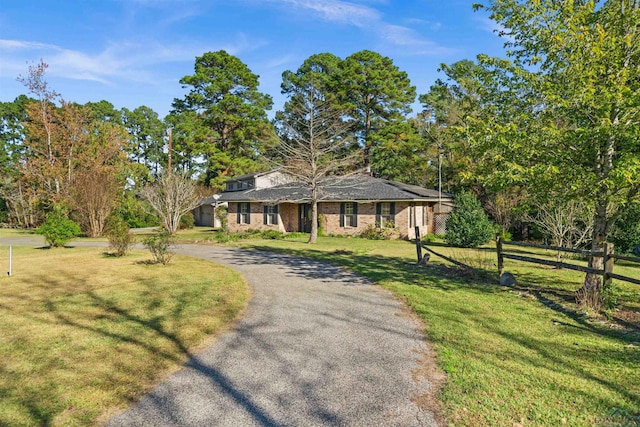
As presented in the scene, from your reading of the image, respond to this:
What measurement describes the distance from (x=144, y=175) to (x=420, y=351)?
47.9 metres

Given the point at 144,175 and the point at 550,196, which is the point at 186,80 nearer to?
the point at 144,175

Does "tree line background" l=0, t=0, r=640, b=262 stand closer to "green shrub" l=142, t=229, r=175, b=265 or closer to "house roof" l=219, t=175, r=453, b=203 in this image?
"house roof" l=219, t=175, r=453, b=203

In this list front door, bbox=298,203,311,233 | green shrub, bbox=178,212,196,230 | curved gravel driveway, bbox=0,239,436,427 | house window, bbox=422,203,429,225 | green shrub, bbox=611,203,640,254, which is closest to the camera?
curved gravel driveway, bbox=0,239,436,427

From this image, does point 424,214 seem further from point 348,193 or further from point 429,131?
point 429,131

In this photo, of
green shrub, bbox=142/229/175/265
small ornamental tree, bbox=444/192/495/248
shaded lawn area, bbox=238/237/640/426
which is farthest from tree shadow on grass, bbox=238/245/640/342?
small ornamental tree, bbox=444/192/495/248

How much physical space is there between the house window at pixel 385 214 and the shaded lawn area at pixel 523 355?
13.8 metres

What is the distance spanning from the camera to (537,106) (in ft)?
27.3

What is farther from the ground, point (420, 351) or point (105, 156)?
point (105, 156)

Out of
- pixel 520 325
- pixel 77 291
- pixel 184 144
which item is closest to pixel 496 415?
pixel 520 325

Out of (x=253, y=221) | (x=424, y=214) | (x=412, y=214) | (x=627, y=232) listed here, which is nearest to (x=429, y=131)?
(x=424, y=214)

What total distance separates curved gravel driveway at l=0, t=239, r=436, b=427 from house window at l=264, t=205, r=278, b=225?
19655 mm

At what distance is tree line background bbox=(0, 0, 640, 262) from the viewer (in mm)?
7191

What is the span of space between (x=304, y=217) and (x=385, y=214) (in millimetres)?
6482

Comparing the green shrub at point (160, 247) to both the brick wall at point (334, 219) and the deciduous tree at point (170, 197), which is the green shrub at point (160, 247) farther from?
the brick wall at point (334, 219)
